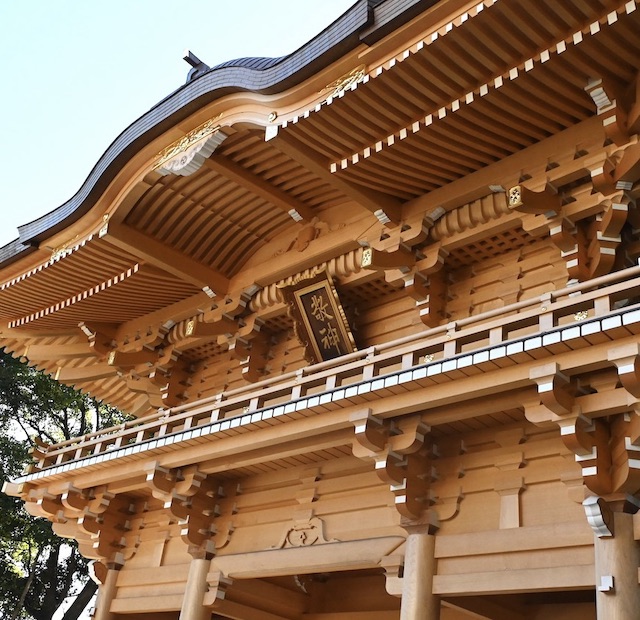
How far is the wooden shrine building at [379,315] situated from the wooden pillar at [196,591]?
0.03 m

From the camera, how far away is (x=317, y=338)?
8766 millimetres

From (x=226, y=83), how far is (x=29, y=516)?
1424 cm

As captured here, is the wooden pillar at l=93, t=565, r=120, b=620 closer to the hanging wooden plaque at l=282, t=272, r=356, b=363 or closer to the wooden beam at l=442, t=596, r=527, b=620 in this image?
the hanging wooden plaque at l=282, t=272, r=356, b=363

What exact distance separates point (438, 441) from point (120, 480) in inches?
170

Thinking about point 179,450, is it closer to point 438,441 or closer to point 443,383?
point 438,441

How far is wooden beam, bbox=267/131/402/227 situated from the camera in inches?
292

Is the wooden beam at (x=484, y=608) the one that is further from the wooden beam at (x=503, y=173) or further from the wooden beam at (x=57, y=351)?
the wooden beam at (x=57, y=351)

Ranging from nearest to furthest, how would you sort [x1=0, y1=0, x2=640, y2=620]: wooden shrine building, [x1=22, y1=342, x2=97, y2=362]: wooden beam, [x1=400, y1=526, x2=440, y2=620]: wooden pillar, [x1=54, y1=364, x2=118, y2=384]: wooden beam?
[x1=0, y1=0, x2=640, y2=620]: wooden shrine building → [x1=400, y1=526, x2=440, y2=620]: wooden pillar → [x1=22, y1=342, x2=97, y2=362]: wooden beam → [x1=54, y1=364, x2=118, y2=384]: wooden beam

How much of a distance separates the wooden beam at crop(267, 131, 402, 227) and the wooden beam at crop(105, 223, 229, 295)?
8.67 ft

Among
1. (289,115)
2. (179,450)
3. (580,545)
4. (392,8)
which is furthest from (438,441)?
(392,8)

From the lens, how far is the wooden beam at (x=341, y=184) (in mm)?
7426

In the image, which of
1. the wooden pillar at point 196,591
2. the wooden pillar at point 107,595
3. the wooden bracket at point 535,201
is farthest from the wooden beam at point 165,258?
the wooden bracket at point 535,201

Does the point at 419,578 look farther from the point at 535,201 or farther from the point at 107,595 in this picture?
the point at 107,595

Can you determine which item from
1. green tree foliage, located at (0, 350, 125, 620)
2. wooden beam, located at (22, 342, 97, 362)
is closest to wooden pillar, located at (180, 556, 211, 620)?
wooden beam, located at (22, 342, 97, 362)
